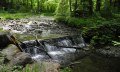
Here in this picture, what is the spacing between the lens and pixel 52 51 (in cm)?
1680

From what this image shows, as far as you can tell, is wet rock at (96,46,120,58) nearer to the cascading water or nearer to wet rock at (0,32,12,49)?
the cascading water

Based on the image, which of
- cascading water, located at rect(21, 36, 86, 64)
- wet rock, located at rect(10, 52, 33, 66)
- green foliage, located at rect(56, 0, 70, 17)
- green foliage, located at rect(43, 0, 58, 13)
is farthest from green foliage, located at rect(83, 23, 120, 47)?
green foliage, located at rect(43, 0, 58, 13)

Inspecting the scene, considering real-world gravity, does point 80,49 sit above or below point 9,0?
below

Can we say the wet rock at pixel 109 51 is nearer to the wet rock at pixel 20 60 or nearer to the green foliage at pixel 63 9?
the wet rock at pixel 20 60

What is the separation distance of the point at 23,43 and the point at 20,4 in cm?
3145

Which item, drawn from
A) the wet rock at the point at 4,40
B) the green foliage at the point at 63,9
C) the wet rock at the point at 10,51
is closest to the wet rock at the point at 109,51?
the wet rock at the point at 10,51

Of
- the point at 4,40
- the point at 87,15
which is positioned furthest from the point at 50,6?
the point at 4,40

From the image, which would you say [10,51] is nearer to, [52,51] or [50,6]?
[52,51]

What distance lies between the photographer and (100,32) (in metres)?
19.2

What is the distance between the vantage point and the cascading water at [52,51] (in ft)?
48.8

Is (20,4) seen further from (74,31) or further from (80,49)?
(80,49)

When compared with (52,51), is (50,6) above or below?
above

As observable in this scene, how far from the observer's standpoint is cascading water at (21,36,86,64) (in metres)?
14.9

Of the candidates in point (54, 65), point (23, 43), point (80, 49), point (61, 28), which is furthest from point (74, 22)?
point (54, 65)
